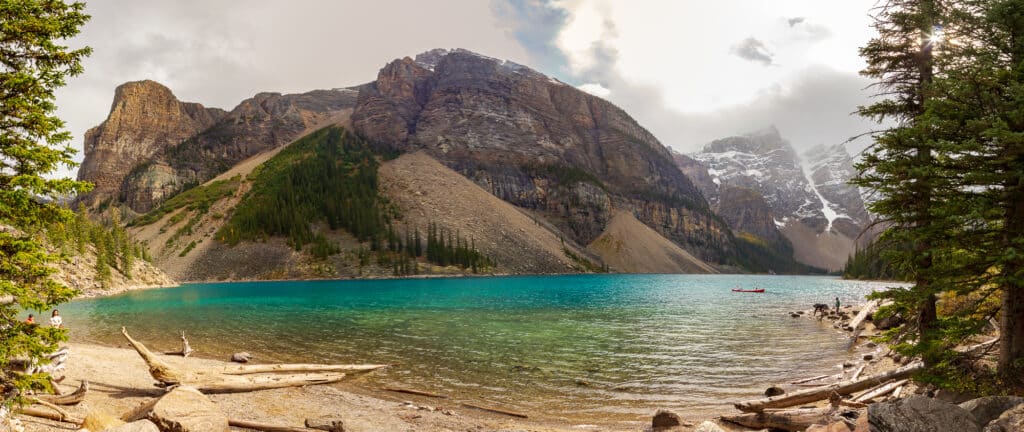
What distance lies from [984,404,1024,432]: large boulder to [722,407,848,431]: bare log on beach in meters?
2.73

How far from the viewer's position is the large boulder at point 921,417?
9992mm

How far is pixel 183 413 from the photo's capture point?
1245 cm

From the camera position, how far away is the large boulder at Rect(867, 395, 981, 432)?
999 centimetres

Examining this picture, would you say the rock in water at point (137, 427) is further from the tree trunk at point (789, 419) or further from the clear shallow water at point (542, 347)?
the tree trunk at point (789, 419)

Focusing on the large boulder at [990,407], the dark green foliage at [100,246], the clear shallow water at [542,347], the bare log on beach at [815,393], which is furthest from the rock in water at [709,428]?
the dark green foliage at [100,246]

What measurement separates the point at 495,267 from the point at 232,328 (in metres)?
151

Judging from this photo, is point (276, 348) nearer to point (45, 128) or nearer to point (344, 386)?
point (344, 386)

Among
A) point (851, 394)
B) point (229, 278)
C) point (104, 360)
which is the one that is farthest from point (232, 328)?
point (229, 278)

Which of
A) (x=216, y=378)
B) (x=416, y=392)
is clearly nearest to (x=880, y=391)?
(x=416, y=392)

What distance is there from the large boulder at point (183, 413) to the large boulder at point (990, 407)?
61.4 ft

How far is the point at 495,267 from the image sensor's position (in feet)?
634

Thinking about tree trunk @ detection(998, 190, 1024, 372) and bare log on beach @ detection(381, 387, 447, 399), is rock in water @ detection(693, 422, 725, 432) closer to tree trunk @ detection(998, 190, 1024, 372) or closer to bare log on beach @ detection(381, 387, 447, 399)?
tree trunk @ detection(998, 190, 1024, 372)

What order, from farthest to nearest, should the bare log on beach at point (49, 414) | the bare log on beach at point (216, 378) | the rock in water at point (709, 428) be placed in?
the bare log on beach at point (216, 378) < the bare log on beach at point (49, 414) < the rock in water at point (709, 428)

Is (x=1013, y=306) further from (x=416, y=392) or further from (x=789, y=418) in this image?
(x=416, y=392)
